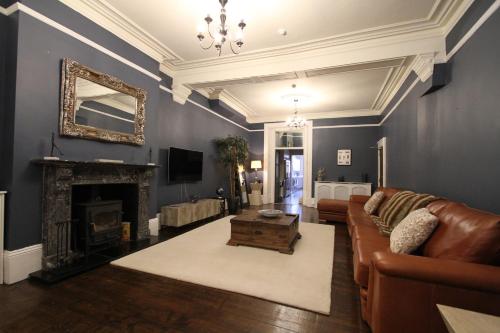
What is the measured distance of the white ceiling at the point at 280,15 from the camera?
9.27 feet

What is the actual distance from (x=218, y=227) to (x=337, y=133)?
204 inches

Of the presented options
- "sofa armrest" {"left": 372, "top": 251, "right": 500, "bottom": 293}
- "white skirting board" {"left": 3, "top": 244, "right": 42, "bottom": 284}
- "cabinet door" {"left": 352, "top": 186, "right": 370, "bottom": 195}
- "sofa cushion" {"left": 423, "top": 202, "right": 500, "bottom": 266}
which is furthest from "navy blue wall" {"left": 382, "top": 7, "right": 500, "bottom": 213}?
"white skirting board" {"left": 3, "top": 244, "right": 42, "bottom": 284}

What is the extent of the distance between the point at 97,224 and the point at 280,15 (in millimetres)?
3631

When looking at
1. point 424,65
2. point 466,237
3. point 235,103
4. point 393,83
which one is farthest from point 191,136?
point 466,237

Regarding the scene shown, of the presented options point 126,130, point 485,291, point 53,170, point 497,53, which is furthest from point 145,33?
point 485,291

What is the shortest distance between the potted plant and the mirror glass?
10.1 ft

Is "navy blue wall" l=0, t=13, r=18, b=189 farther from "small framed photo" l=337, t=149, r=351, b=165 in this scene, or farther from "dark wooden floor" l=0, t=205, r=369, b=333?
"small framed photo" l=337, t=149, r=351, b=165

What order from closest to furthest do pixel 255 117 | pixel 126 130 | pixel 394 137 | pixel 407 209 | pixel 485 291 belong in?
pixel 485 291 → pixel 407 209 → pixel 126 130 → pixel 394 137 → pixel 255 117

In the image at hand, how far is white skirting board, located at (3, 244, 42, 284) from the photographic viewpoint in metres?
2.29

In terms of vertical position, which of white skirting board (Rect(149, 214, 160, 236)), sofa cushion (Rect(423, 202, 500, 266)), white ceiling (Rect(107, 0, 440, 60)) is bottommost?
white skirting board (Rect(149, 214, 160, 236))

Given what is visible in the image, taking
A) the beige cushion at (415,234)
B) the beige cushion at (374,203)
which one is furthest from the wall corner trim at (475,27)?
the beige cushion at (374,203)

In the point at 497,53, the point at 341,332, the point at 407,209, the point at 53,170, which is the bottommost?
the point at 341,332

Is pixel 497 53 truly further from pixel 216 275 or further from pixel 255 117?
pixel 255 117

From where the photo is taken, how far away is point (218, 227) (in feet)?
14.8
